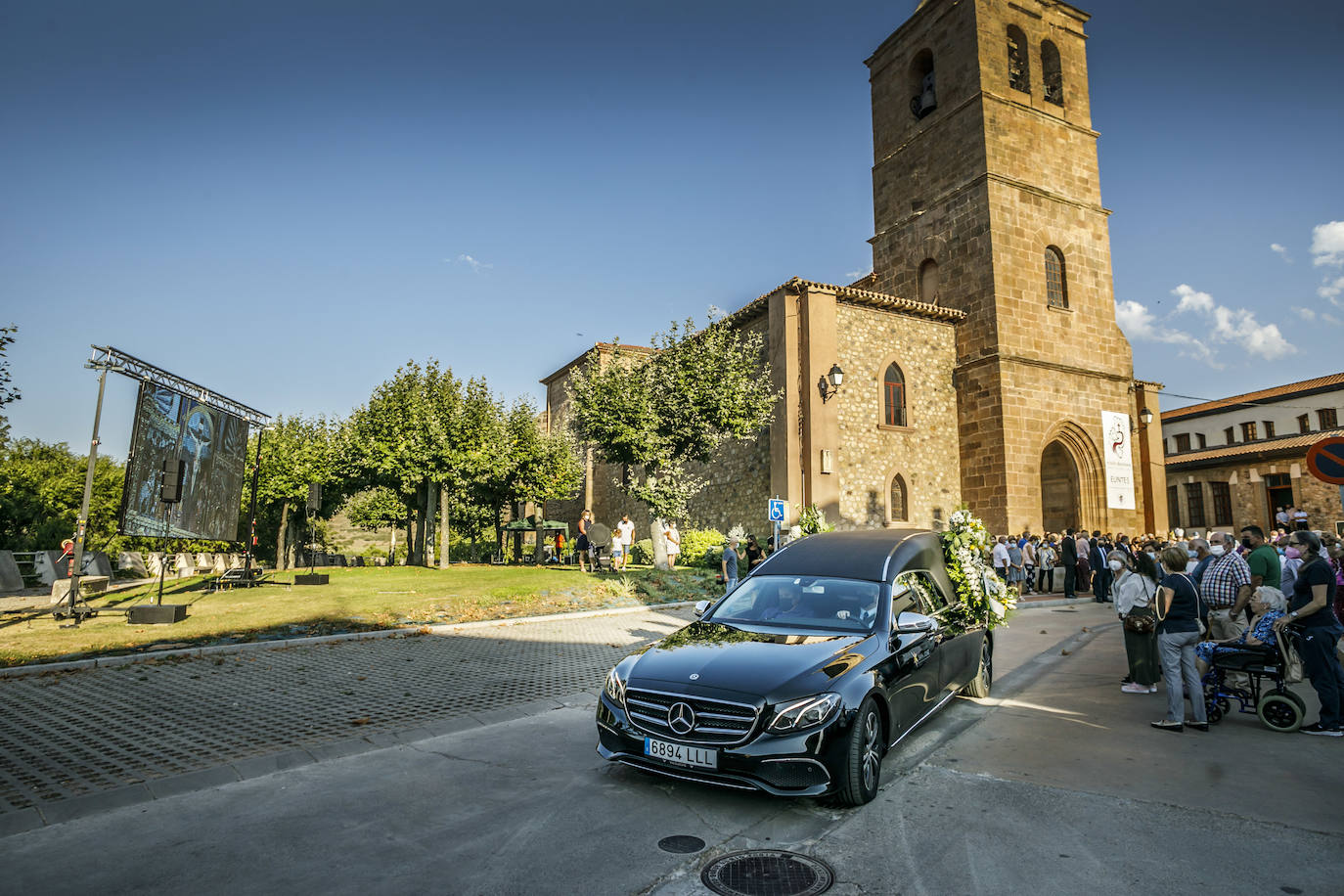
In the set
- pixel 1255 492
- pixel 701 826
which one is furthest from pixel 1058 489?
pixel 701 826

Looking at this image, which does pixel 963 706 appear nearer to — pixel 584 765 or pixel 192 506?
pixel 584 765

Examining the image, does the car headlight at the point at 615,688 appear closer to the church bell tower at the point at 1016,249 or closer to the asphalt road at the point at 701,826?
the asphalt road at the point at 701,826

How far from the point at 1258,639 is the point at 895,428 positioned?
751 inches

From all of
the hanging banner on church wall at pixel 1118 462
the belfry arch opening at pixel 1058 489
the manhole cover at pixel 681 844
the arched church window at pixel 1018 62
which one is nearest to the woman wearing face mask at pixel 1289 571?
the manhole cover at pixel 681 844

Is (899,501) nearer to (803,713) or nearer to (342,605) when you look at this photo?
(342,605)

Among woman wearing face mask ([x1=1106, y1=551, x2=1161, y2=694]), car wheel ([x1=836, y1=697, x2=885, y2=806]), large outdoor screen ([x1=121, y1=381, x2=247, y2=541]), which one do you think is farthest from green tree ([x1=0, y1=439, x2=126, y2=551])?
woman wearing face mask ([x1=1106, y1=551, x2=1161, y2=694])

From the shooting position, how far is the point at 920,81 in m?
31.5

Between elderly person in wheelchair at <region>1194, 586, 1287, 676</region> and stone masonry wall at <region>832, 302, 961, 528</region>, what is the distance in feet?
54.1

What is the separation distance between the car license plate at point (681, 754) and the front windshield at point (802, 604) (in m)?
1.46

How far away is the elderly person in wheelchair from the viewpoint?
6.73m

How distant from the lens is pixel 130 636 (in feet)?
36.5

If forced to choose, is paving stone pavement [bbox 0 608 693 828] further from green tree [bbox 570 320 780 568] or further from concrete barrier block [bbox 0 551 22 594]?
concrete barrier block [bbox 0 551 22 594]

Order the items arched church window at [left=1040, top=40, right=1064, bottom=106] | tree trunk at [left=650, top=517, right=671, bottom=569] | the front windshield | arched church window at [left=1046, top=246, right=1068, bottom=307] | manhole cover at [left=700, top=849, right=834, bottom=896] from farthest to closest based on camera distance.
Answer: arched church window at [left=1040, top=40, right=1064, bottom=106] < arched church window at [left=1046, top=246, right=1068, bottom=307] < tree trunk at [left=650, top=517, right=671, bottom=569] < the front windshield < manhole cover at [left=700, top=849, right=834, bottom=896]

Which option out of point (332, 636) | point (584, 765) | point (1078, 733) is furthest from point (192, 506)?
point (1078, 733)
